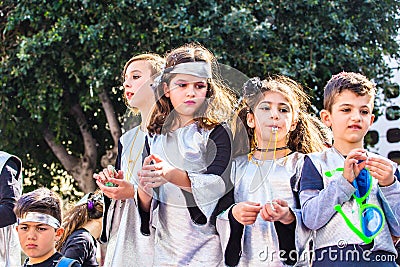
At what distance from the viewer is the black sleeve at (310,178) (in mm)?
2691

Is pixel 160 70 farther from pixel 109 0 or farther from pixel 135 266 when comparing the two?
pixel 109 0

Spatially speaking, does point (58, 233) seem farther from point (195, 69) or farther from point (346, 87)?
point (346, 87)

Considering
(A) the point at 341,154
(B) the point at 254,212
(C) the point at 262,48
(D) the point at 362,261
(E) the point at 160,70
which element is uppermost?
(C) the point at 262,48

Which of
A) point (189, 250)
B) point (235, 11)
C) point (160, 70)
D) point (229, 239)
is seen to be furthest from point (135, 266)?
point (235, 11)

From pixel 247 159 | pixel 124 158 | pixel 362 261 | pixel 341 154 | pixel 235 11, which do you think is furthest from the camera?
pixel 235 11

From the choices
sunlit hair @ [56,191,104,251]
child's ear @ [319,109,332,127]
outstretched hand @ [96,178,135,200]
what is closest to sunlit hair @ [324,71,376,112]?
child's ear @ [319,109,332,127]

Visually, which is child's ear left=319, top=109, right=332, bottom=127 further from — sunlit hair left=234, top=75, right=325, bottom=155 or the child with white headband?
the child with white headband

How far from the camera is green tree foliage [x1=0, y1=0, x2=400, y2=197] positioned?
6625 mm

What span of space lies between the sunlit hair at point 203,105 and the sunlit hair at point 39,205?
776mm

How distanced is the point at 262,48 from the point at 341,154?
13.8 feet

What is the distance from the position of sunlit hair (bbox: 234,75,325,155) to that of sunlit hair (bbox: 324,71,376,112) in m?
0.26

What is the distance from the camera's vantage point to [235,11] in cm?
655

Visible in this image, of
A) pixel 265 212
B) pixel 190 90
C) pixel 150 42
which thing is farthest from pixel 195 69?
Result: pixel 150 42

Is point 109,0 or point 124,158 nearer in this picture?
point 124,158
